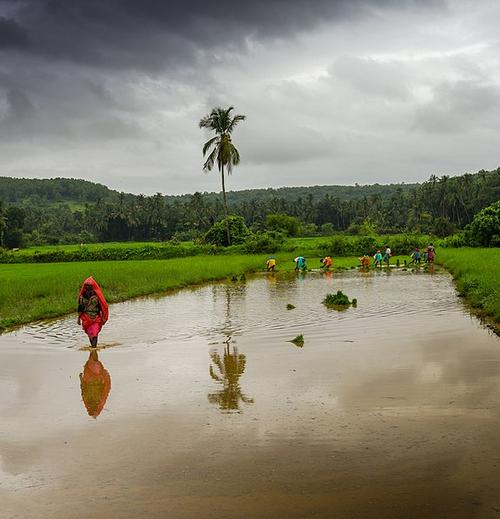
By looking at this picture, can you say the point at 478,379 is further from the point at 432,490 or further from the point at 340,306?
the point at 340,306

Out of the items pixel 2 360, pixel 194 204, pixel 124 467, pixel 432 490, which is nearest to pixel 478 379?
pixel 432 490

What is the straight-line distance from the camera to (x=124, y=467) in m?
5.70

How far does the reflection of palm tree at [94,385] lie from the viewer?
796 cm

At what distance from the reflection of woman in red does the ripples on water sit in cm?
76

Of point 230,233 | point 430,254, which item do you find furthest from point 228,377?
point 230,233

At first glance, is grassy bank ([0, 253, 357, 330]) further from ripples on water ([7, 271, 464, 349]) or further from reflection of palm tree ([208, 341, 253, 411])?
reflection of palm tree ([208, 341, 253, 411])

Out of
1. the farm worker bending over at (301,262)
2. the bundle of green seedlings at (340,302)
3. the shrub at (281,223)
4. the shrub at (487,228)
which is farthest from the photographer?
the shrub at (281,223)

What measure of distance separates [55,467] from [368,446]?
316 centimetres

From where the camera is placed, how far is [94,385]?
29.8ft

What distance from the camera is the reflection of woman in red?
11602 millimetres

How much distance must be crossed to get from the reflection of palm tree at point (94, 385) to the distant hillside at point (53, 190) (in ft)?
501

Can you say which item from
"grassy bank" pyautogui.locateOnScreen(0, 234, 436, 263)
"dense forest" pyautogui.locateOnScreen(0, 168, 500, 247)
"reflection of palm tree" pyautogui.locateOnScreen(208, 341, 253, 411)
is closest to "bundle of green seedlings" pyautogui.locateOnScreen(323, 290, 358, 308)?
"reflection of palm tree" pyautogui.locateOnScreen(208, 341, 253, 411)

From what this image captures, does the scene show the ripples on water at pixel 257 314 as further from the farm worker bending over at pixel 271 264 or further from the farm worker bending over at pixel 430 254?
the farm worker bending over at pixel 430 254

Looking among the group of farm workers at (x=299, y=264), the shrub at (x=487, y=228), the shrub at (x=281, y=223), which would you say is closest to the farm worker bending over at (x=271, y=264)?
the group of farm workers at (x=299, y=264)
